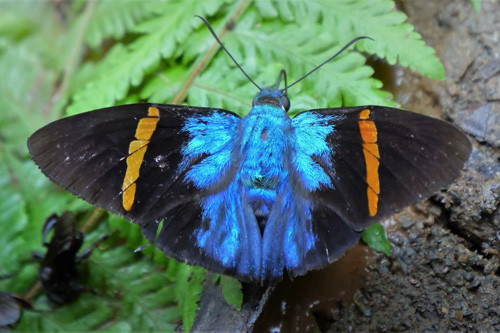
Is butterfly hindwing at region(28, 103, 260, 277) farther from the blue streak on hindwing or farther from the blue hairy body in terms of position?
the blue streak on hindwing

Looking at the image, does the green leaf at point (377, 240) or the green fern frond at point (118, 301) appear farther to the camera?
the green fern frond at point (118, 301)

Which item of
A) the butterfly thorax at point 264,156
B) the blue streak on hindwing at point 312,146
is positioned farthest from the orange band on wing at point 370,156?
the butterfly thorax at point 264,156

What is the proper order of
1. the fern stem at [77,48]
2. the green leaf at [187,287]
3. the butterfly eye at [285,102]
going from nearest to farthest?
the green leaf at [187,287]
the butterfly eye at [285,102]
the fern stem at [77,48]

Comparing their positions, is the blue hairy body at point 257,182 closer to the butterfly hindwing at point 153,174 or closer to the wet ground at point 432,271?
the butterfly hindwing at point 153,174

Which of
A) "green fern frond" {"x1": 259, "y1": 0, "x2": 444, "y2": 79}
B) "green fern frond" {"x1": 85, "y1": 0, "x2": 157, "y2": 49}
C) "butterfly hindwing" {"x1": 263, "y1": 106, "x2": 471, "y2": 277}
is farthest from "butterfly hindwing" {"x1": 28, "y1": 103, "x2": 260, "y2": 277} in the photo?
"green fern frond" {"x1": 85, "y1": 0, "x2": 157, "y2": 49}

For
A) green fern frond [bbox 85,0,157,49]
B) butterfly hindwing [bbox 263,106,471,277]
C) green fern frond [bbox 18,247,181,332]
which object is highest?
green fern frond [bbox 85,0,157,49]

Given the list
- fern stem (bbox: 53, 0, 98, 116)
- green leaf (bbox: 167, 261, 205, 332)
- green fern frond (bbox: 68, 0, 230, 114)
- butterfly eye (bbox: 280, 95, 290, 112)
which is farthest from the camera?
fern stem (bbox: 53, 0, 98, 116)
